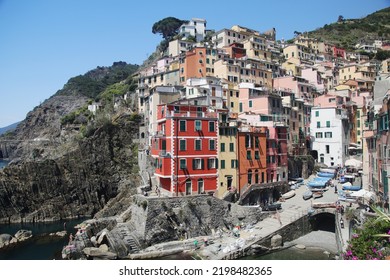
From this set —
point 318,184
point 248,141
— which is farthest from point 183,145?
point 318,184

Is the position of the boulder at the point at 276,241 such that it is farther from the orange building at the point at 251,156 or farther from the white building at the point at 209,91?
the white building at the point at 209,91

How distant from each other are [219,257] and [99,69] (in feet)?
210

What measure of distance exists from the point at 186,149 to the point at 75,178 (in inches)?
786

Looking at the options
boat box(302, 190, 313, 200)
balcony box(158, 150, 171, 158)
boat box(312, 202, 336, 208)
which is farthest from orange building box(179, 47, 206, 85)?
boat box(312, 202, 336, 208)

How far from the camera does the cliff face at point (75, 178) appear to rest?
114 ft

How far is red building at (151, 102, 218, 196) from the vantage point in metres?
22.0

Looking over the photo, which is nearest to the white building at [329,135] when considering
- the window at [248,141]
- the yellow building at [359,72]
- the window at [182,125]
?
the window at [248,141]

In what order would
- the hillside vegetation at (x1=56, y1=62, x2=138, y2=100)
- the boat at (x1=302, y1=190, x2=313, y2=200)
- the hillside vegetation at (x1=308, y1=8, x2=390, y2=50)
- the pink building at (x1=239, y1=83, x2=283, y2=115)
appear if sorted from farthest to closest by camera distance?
the hillside vegetation at (x1=308, y1=8, x2=390, y2=50)
the hillside vegetation at (x1=56, y1=62, x2=138, y2=100)
the pink building at (x1=239, y1=83, x2=283, y2=115)
the boat at (x1=302, y1=190, x2=313, y2=200)

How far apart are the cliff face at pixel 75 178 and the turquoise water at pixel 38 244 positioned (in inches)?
86.7

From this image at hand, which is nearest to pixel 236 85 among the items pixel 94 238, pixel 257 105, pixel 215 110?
pixel 257 105

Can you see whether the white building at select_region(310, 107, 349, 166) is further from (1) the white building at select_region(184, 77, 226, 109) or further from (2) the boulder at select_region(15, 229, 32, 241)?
(2) the boulder at select_region(15, 229, 32, 241)

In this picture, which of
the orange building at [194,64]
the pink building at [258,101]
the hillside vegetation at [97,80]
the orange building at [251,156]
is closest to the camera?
the orange building at [251,156]

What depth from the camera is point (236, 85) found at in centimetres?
3644

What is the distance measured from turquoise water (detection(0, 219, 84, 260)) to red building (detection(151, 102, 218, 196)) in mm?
8973
